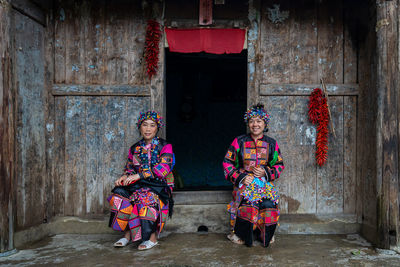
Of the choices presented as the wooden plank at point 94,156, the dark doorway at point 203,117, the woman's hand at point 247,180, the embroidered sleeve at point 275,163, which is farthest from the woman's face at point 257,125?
the dark doorway at point 203,117

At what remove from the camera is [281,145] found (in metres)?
4.01

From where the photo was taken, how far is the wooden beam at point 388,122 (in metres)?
3.28

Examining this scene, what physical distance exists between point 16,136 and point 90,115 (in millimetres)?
865

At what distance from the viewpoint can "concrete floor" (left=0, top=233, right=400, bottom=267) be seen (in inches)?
116

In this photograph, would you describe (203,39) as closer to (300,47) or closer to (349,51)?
(300,47)

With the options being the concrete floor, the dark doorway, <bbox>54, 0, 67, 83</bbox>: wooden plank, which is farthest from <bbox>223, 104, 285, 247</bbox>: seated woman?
the dark doorway

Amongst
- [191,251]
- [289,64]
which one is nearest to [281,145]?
[289,64]

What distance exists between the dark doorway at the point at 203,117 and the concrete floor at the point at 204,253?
3624 mm

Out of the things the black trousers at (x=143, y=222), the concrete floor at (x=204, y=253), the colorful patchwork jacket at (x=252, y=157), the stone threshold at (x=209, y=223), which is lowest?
the concrete floor at (x=204, y=253)

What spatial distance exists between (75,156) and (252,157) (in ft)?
7.18

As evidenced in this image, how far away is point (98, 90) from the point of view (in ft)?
13.0

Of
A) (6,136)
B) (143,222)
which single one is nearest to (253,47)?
(143,222)

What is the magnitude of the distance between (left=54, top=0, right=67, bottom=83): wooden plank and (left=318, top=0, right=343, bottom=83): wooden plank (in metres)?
3.22

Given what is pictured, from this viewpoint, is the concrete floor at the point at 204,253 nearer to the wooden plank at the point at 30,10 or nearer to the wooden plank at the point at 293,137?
the wooden plank at the point at 293,137
